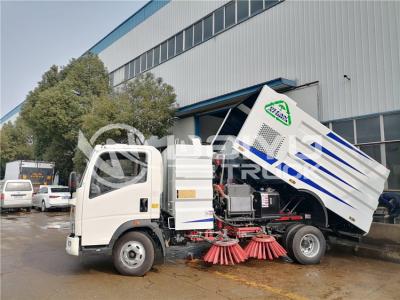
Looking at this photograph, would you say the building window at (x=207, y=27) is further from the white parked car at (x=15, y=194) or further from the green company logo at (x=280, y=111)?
the white parked car at (x=15, y=194)

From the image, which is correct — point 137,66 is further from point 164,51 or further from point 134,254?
point 134,254

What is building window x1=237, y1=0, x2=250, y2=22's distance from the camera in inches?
566

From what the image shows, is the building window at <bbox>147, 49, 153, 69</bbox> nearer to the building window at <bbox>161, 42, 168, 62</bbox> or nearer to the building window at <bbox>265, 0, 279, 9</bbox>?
the building window at <bbox>161, 42, 168, 62</bbox>

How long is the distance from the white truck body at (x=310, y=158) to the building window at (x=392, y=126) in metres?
2.52

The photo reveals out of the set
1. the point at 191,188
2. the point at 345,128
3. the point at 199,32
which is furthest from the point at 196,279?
the point at 199,32

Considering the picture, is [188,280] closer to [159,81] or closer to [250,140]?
[250,140]

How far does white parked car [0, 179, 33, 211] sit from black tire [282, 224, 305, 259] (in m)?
16.9

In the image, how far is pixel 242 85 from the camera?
14.3 m

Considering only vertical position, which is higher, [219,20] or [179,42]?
[179,42]

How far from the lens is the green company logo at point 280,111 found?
717 cm

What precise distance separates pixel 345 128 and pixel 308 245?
190 inches

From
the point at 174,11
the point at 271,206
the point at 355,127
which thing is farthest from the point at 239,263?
the point at 174,11

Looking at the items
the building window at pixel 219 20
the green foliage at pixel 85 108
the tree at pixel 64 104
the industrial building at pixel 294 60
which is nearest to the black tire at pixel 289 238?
the industrial building at pixel 294 60

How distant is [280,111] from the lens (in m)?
7.27
